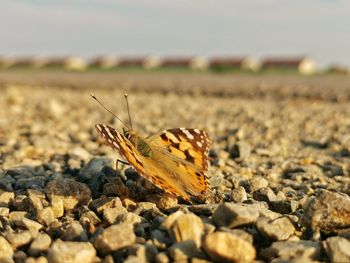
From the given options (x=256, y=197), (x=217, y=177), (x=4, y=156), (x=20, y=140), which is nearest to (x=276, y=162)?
(x=217, y=177)

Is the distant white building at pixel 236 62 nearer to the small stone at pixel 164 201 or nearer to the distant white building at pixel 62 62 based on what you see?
the distant white building at pixel 62 62

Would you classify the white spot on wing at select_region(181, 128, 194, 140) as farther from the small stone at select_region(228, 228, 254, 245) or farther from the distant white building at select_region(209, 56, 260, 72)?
the distant white building at select_region(209, 56, 260, 72)

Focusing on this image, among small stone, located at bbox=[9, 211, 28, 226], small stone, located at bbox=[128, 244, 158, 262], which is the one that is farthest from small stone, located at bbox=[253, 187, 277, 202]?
small stone, located at bbox=[9, 211, 28, 226]

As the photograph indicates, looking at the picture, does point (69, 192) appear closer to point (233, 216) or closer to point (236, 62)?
point (233, 216)

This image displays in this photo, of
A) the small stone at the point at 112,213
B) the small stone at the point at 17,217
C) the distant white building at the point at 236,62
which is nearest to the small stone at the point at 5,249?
the small stone at the point at 17,217

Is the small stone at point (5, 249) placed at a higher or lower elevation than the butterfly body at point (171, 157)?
lower

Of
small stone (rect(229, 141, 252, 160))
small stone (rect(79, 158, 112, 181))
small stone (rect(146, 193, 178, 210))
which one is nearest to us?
small stone (rect(146, 193, 178, 210))
